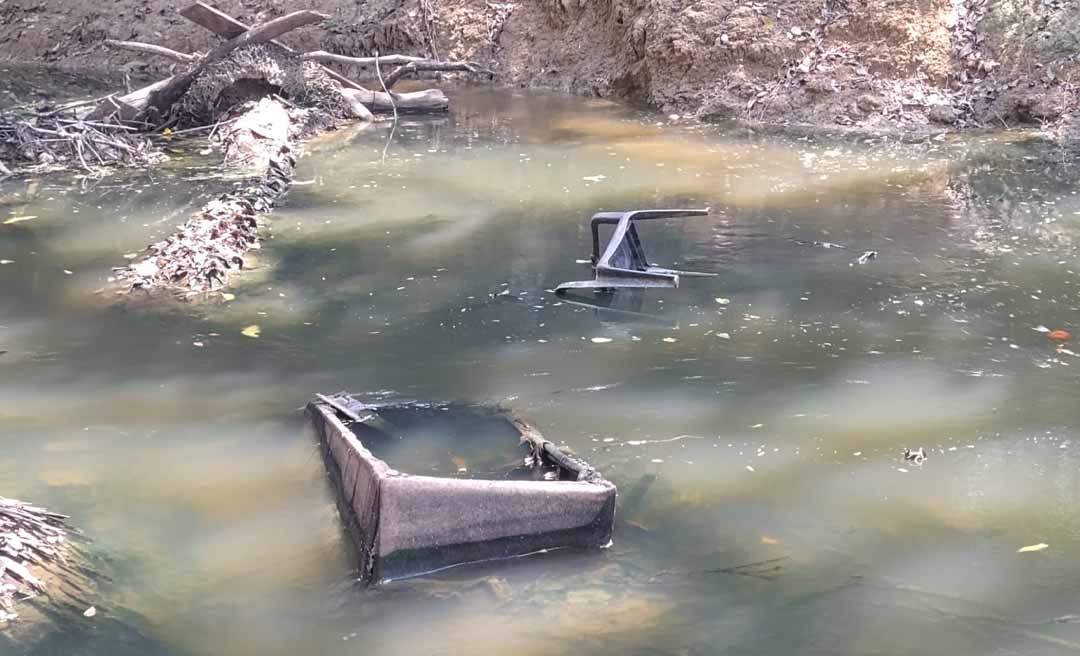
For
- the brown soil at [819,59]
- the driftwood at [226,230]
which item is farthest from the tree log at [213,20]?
the brown soil at [819,59]

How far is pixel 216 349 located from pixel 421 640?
328cm

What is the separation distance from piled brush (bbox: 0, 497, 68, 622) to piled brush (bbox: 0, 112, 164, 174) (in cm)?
784

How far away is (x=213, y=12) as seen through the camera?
13203 mm

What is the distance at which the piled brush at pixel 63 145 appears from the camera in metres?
11.9

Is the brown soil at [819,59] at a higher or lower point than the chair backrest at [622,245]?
higher

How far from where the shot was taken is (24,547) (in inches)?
172

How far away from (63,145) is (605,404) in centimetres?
830

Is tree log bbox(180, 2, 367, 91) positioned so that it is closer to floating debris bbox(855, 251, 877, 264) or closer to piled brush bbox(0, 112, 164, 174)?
piled brush bbox(0, 112, 164, 174)

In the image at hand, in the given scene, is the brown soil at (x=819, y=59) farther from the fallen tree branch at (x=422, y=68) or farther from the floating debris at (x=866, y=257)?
the floating debris at (x=866, y=257)

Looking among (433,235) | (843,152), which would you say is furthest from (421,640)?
(843,152)

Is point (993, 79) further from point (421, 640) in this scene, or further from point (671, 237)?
point (421, 640)

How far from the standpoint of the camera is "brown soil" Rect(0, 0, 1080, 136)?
14.2 metres

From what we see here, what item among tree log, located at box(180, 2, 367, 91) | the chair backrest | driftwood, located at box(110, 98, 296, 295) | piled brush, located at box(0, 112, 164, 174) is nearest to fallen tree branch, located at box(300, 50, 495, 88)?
tree log, located at box(180, 2, 367, 91)

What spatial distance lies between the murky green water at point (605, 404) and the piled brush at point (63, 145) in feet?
2.43
